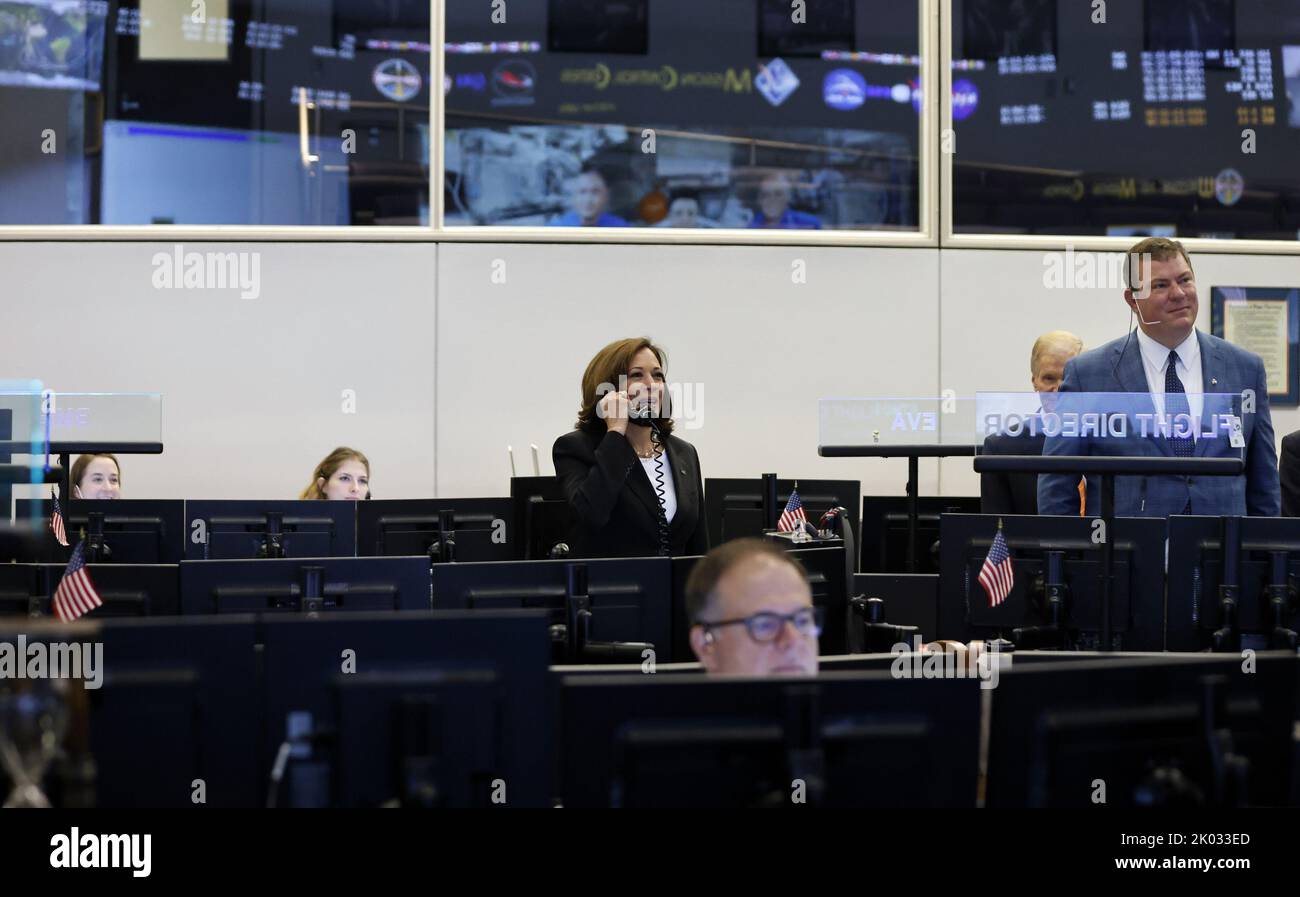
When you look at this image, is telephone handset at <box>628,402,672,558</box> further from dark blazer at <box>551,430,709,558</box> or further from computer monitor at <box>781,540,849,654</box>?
computer monitor at <box>781,540,849,654</box>

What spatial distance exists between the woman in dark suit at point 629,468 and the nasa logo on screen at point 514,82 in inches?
121

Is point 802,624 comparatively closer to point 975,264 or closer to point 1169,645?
point 1169,645

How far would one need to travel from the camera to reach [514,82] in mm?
7453

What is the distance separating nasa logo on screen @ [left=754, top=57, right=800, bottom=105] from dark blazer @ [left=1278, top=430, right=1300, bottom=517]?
10.4 ft

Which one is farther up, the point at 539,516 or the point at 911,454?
the point at 911,454

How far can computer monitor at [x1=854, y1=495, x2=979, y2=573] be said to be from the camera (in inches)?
206

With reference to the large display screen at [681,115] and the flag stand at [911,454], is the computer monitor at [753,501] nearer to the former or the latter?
the flag stand at [911,454]

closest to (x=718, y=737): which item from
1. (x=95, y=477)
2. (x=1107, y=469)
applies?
(x=1107, y=469)

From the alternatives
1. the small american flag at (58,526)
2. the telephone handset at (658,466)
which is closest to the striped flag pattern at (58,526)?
the small american flag at (58,526)

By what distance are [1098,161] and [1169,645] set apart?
4.69m

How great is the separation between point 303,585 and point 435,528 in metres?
1.46

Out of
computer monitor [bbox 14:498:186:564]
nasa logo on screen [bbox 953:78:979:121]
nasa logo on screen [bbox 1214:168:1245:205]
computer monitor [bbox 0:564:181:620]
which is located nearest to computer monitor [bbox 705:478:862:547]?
computer monitor [bbox 14:498:186:564]

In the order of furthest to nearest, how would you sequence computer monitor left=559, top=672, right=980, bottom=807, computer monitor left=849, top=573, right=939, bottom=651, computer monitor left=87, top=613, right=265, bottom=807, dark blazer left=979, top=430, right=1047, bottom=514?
dark blazer left=979, top=430, right=1047, bottom=514 < computer monitor left=849, top=573, right=939, bottom=651 < computer monitor left=87, top=613, right=265, bottom=807 < computer monitor left=559, top=672, right=980, bottom=807

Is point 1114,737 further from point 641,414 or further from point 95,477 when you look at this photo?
point 95,477
